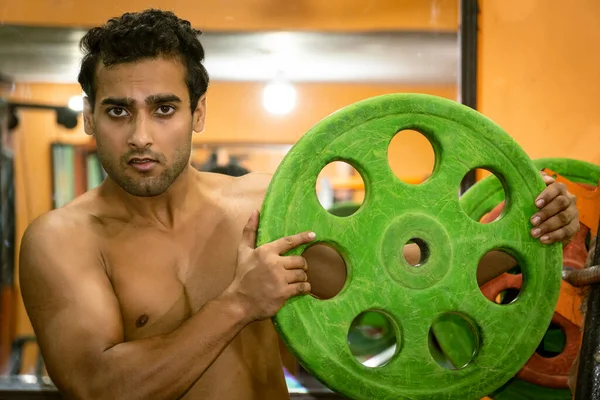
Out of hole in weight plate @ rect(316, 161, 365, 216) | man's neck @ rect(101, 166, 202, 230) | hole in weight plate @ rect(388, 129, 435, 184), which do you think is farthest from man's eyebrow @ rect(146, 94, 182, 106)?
hole in weight plate @ rect(316, 161, 365, 216)

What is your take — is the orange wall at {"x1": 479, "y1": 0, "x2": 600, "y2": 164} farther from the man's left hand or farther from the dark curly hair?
the dark curly hair

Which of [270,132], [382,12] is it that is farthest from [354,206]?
[382,12]

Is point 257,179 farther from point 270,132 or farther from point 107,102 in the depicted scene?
point 270,132

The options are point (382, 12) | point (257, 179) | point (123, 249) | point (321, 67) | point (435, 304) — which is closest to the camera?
point (435, 304)

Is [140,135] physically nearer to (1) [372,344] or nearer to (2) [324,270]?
(2) [324,270]

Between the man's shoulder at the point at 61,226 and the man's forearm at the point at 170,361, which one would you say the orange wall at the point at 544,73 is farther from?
the man's shoulder at the point at 61,226

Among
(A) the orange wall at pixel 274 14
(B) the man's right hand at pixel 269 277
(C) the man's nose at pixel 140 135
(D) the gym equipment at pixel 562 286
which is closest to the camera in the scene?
(B) the man's right hand at pixel 269 277

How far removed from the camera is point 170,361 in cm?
137

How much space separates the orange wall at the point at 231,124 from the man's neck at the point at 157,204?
53.4 inches

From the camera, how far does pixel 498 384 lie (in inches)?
57.9

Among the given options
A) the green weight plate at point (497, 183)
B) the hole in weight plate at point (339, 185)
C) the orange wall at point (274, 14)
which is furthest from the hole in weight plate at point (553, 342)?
the hole in weight plate at point (339, 185)

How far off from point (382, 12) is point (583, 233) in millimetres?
1350

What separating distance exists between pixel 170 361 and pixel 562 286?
103cm

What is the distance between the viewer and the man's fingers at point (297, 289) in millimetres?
1327
